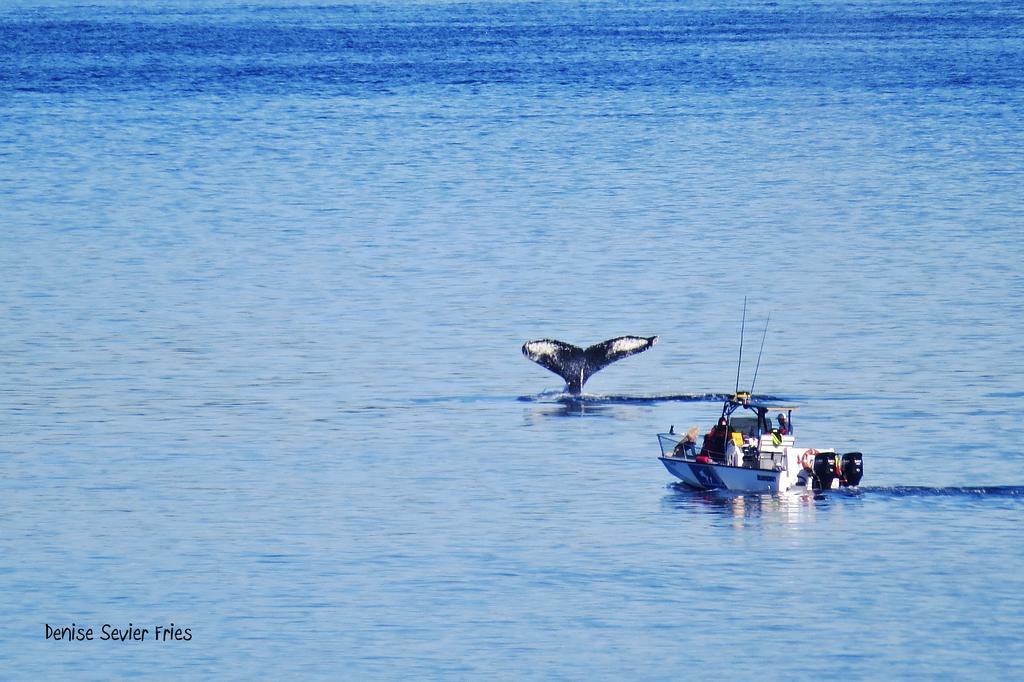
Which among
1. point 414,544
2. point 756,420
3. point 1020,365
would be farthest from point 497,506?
point 1020,365

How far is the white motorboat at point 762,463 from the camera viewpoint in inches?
1754

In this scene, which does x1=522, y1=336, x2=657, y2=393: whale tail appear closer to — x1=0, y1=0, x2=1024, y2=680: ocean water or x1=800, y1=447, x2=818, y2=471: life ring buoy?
x1=0, y1=0, x2=1024, y2=680: ocean water

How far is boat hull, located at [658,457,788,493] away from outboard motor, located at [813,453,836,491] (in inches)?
30.4

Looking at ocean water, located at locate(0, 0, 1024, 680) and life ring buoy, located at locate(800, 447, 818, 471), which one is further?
life ring buoy, located at locate(800, 447, 818, 471)

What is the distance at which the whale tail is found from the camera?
5447 cm

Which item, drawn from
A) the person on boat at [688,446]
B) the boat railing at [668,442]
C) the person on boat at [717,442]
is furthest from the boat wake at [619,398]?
the person on boat at [717,442]

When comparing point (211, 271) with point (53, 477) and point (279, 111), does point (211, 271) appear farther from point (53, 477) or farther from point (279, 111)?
point (279, 111)

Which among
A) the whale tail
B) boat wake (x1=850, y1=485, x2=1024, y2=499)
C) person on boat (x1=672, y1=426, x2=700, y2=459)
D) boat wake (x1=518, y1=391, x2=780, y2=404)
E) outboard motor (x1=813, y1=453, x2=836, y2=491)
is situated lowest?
boat wake (x1=850, y1=485, x2=1024, y2=499)

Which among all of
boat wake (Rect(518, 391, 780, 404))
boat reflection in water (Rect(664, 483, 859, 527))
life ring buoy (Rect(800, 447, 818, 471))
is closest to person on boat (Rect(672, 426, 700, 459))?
boat reflection in water (Rect(664, 483, 859, 527))

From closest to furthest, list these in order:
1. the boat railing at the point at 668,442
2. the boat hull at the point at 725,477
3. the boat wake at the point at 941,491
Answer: the boat hull at the point at 725,477, the boat wake at the point at 941,491, the boat railing at the point at 668,442

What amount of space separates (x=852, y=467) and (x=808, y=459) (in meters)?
0.97

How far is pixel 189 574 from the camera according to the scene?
39969 millimetres

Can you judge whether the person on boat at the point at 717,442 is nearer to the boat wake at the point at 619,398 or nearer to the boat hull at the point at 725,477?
the boat hull at the point at 725,477

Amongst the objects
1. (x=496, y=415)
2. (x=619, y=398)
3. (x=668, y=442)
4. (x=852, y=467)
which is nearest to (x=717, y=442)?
(x=668, y=442)
